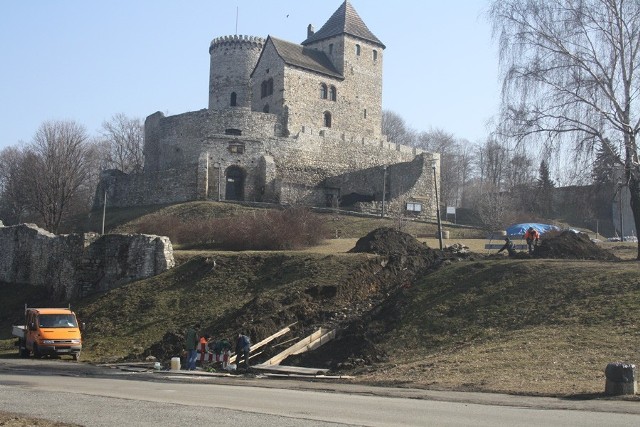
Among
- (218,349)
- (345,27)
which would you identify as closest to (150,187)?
(345,27)

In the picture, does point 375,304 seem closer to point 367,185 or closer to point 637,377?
point 637,377

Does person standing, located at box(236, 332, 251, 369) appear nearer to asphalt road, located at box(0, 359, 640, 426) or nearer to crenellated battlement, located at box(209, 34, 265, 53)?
asphalt road, located at box(0, 359, 640, 426)

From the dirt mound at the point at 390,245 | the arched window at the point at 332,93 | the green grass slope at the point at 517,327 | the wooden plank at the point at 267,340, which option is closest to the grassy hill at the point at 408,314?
the green grass slope at the point at 517,327

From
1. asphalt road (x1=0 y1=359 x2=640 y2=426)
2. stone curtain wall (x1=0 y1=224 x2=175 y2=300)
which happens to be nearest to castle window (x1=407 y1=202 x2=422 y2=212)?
stone curtain wall (x1=0 y1=224 x2=175 y2=300)

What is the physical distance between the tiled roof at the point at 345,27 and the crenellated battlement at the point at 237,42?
4.25 m

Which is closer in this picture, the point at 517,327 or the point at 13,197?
the point at 517,327

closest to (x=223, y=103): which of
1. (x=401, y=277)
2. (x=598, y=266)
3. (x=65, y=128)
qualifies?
(x=65, y=128)

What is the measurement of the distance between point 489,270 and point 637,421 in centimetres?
1436

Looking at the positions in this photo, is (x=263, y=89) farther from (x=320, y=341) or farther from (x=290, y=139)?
(x=320, y=341)

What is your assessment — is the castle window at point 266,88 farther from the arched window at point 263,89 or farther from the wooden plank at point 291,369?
the wooden plank at point 291,369

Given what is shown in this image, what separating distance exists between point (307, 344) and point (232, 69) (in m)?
47.6

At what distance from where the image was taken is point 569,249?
3047 centimetres

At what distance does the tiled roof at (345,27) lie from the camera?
228ft

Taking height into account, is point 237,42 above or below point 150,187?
above
